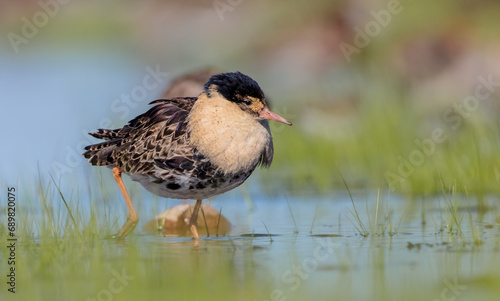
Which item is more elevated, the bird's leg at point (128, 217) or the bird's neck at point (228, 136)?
the bird's neck at point (228, 136)

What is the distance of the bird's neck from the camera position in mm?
8305

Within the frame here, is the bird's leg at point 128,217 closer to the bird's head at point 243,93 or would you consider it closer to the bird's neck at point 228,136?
the bird's neck at point 228,136

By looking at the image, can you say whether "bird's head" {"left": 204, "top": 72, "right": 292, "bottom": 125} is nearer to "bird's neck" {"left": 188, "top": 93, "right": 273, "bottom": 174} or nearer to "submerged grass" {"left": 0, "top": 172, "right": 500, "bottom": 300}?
"bird's neck" {"left": 188, "top": 93, "right": 273, "bottom": 174}

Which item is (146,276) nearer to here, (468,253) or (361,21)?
(468,253)

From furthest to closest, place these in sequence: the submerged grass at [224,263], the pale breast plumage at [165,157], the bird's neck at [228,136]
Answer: the pale breast plumage at [165,157], the bird's neck at [228,136], the submerged grass at [224,263]

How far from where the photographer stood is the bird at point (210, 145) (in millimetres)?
8336

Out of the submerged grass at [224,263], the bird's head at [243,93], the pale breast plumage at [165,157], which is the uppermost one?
the bird's head at [243,93]

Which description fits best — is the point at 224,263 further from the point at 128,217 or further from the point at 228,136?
the point at 128,217

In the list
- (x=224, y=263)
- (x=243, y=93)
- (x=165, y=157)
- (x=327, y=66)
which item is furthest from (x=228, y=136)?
(x=327, y=66)

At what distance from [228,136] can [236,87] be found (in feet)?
1.50

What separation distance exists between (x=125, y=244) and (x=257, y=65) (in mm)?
13311

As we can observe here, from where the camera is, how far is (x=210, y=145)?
8.38m

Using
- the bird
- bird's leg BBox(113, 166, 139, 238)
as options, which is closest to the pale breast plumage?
the bird

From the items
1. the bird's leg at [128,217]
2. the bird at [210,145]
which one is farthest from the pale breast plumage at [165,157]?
the bird's leg at [128,217]
